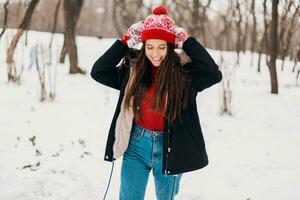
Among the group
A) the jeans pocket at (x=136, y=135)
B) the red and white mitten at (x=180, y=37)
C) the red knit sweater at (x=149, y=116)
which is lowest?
the jeans pocket at (x=136, y=135)

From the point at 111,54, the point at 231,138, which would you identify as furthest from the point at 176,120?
the point at 231,138

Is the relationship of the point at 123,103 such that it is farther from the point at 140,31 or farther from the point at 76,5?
the point at 76,5

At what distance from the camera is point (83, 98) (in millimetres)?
8945

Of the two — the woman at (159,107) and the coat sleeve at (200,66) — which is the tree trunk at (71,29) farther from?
the coat sleeve at (200,66)

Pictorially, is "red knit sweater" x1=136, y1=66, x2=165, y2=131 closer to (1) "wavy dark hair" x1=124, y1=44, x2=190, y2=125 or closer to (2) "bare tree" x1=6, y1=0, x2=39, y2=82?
(1) "wavy dark hair" x1=124, y1=44, x2=190, y2=125

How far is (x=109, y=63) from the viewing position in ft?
8.66

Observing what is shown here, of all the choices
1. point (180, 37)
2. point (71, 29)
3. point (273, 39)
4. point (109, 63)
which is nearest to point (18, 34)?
point (71, 29)

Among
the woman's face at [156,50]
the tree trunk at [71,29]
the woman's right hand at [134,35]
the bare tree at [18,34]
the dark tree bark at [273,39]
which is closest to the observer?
the woman's face at [156,50]

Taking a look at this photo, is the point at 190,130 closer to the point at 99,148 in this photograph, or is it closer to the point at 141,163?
the point at 141,163

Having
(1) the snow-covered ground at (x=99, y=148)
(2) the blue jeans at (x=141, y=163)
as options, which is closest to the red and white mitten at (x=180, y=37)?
(2) the blue jeans at (x=141, y=163)

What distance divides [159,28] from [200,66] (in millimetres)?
339

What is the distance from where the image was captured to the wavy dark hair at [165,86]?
2.47 metres

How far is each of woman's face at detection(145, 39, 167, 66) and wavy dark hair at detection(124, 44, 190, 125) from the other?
1.2 inches

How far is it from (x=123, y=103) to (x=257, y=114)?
6576 mm
